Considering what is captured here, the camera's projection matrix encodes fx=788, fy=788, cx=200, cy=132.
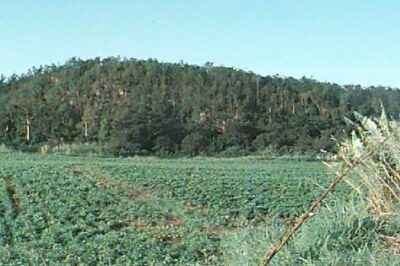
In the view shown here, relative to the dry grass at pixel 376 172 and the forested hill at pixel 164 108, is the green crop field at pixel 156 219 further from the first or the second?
the forested hill at pixel 164 108

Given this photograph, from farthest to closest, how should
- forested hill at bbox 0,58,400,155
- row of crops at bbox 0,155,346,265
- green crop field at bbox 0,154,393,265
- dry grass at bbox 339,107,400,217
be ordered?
forested hill at bbox 0,58,400,155 < row of crops at bbox 0,155,346,265 < green crop field at bbox 0,154,393,265 < dry grass at bbox 339,107,400,217

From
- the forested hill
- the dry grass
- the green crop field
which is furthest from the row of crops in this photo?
the forested hill

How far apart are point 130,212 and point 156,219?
104 cm

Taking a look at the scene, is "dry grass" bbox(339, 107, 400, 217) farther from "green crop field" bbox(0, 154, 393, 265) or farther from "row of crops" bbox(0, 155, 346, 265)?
"row of crops" bbox(0, 155, 346, 265)

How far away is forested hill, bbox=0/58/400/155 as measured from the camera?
59375 millimetres

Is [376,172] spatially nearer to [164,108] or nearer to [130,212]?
[130,212]

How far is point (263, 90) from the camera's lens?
69500mm

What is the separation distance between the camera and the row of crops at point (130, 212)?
38.9ft

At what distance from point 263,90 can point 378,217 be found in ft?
211

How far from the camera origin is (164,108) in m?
65.3

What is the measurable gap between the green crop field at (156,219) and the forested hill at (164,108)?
88.4 ft

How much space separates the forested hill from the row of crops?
86.2 feet

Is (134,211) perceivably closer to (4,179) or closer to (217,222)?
(217,222)

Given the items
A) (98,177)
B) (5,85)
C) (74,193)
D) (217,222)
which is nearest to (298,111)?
(5,85)
